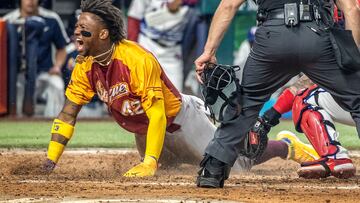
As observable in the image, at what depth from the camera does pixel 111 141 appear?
11.5m

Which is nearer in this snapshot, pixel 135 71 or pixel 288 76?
pixel 288 76

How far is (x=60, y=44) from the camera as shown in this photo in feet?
50.2

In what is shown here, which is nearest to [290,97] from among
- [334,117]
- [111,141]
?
[334,117]

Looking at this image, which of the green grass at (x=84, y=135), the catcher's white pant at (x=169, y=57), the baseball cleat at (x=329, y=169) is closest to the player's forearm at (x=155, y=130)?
the baseball cleat at (x=329, y=169)

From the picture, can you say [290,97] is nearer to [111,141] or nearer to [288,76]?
[288,76]

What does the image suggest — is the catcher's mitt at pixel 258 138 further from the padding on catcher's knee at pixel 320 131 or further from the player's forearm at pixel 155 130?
the player's forearm at pixel 155 130

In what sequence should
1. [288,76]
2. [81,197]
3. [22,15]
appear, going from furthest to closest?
[22,15], [288,76], [81,197]

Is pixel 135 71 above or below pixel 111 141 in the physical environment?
above

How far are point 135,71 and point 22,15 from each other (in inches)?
308

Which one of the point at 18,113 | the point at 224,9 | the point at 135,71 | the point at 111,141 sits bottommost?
the point at 18,113

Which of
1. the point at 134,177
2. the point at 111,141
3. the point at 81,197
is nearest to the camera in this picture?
the point at 81,197

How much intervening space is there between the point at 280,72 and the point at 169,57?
8.23 m

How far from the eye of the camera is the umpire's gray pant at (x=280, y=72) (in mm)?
6734

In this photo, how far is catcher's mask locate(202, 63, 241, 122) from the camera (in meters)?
6.89
